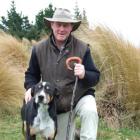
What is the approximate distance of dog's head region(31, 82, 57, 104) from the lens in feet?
18.7

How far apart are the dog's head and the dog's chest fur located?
0.15 m

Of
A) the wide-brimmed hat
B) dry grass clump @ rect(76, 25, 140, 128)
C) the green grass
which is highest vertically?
the wide-brimmed hat

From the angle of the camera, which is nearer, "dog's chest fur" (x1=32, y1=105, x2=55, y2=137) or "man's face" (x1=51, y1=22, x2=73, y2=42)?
"dog's chest fur" (x1=32, y1=105, x2=55, y2=137)

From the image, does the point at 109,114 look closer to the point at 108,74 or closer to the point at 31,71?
the point at 108,74

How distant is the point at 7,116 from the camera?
29.5 feet

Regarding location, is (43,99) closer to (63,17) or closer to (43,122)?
(43,122)

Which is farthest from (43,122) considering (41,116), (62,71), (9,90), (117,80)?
(9,90)

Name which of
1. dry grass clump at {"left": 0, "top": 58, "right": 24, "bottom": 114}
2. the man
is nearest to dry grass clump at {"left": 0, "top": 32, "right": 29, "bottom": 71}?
dry grass clump at {"left": 0, "top": 58, "right": 24, "bottom": 114}

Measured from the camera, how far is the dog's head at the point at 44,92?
5.69 meters

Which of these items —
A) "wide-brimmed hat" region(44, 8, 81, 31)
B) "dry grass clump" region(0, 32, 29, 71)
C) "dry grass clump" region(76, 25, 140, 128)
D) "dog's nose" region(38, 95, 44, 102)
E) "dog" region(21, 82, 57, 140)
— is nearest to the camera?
"dog's nose" region(38, 95, 44, 102)

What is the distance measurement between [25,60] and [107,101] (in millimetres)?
3913

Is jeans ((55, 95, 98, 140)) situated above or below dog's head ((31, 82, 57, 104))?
below

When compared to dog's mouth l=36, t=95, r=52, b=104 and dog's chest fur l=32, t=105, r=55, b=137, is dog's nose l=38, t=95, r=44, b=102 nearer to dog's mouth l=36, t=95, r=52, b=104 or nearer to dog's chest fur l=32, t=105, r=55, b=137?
dog's mouth l=36, t=95, r=52, b=104

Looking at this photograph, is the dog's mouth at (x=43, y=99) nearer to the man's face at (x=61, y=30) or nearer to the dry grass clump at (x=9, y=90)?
the man's face at (x=61, y=30)
